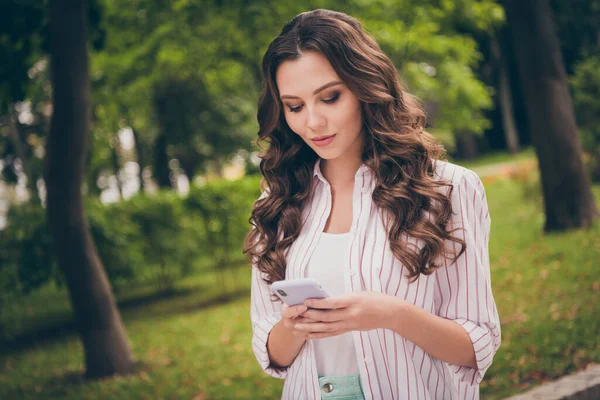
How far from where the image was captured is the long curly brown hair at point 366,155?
2225 mm

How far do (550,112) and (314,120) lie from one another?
336 inches

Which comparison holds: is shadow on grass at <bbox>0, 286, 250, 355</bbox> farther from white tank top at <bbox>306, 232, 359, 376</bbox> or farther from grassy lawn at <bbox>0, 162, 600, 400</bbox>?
white tank top at <bbox>306, 232, 359, 376</bbox>

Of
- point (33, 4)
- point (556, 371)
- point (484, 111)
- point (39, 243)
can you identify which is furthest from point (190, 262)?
point (484, 111)

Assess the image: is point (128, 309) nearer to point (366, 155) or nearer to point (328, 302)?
point (366, 155)

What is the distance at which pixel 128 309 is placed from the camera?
41.0 feet

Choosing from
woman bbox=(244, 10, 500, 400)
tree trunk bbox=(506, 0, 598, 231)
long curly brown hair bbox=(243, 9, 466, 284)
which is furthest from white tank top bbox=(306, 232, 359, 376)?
tree trunk bbox=(506, 0, 598, 231)

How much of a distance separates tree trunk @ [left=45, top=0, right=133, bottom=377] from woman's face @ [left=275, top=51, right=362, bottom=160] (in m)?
Result: 4.83

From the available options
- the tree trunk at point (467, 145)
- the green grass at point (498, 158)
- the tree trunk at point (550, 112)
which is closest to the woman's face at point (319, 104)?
the tree trunk at point (550, 112)

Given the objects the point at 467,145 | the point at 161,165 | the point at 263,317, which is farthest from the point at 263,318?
the point at 467,145

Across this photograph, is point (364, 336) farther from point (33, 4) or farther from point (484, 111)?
point (484, 111)

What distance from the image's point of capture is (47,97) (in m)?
13.2

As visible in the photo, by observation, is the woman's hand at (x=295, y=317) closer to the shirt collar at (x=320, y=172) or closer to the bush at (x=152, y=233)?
the shirt collar at (x=320, y=172)

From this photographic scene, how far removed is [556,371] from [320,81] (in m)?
4.18

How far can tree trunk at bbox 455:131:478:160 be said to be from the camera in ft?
113
